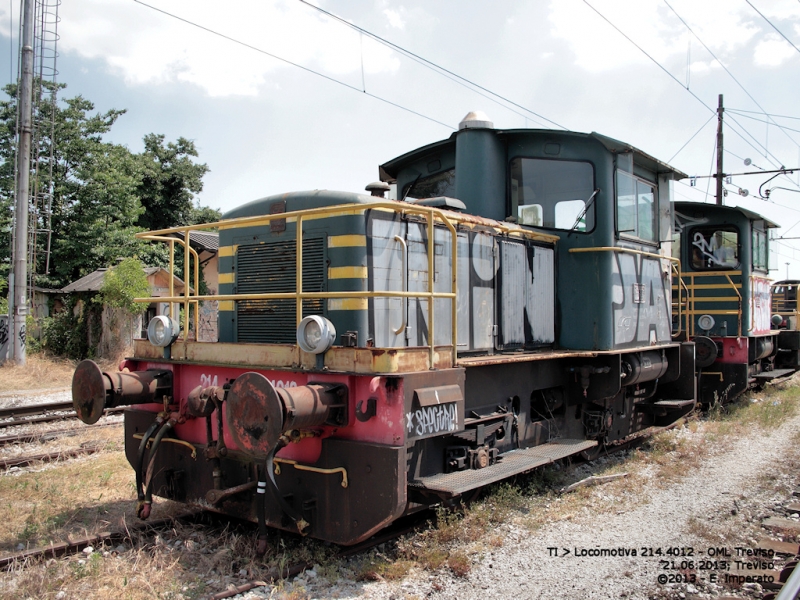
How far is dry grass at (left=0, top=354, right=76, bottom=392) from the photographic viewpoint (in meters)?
13.7

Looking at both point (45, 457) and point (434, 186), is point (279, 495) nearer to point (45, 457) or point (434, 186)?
point (434, 186)

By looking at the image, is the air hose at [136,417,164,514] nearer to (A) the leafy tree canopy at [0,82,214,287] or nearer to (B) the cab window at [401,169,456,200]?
(B) the cab window at [401,169,456,200]

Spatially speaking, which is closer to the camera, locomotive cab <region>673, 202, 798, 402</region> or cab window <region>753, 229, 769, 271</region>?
locomotive cab <region>673, 202, 798, 402</region>

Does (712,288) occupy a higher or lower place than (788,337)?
higher

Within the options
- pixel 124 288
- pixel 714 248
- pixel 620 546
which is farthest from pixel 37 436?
pixel 714 248

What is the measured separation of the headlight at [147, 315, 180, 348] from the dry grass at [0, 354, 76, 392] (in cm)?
977

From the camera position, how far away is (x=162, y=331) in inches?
208

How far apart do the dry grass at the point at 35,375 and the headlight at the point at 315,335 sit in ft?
37.4

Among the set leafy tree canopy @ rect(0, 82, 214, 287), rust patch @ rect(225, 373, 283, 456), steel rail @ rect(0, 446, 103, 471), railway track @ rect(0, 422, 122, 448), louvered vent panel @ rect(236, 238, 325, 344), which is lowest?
steel rail @ rect(0, 446, 103, 471)

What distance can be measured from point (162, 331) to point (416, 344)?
2.03 m

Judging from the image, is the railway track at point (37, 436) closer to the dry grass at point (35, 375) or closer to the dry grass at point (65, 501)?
the dry grass at point (65, 501)

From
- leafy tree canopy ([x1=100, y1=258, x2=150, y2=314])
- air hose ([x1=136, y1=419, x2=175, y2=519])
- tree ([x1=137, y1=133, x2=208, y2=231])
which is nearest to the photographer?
air hose ([x1=136, y1=419, x2=175, y2=519])

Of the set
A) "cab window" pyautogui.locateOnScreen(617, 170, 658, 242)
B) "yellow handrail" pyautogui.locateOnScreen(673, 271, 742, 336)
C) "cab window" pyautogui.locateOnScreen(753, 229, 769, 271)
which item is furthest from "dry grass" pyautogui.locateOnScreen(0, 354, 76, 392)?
"cab window" pyautogui.locateOnScreen(753, 229, 769, 271)

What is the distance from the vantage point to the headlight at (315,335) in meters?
4.27
